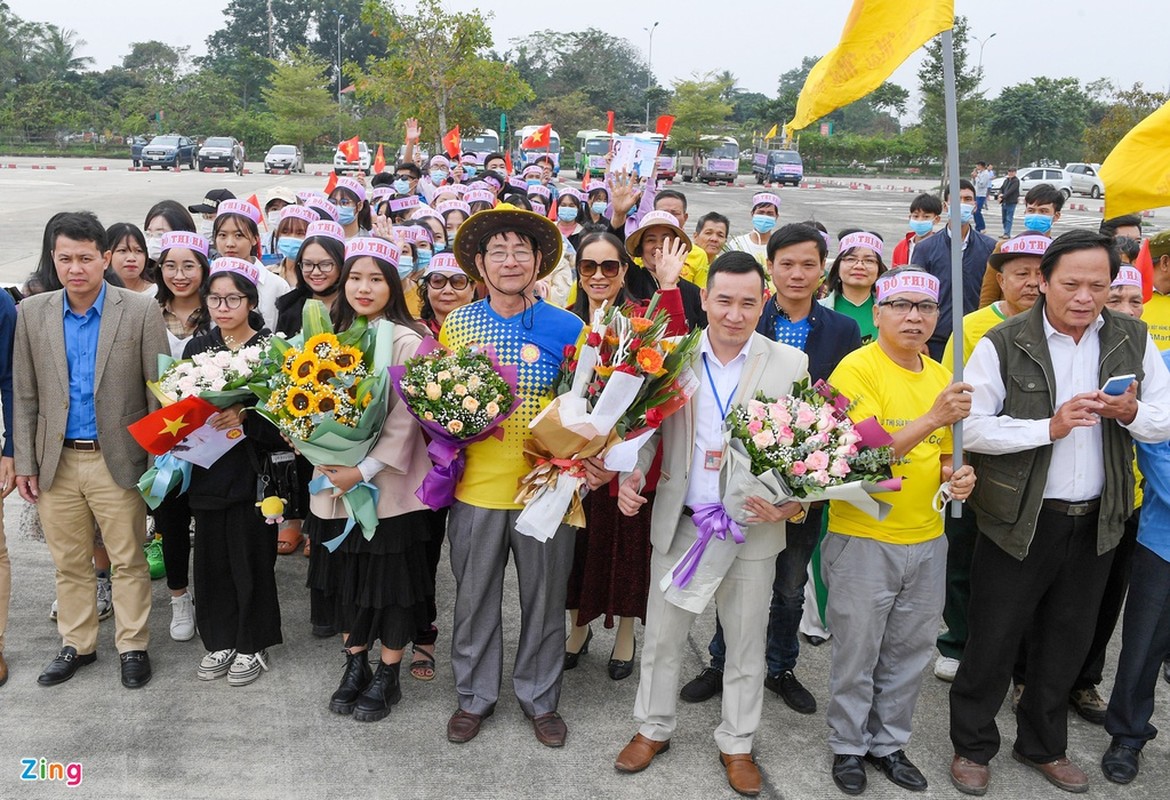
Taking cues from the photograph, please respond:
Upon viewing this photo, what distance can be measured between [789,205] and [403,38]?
15.3 meters

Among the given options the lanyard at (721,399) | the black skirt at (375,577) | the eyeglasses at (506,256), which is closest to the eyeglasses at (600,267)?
the eyeglasses at (506,256)

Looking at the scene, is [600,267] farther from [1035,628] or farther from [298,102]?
[298,102]

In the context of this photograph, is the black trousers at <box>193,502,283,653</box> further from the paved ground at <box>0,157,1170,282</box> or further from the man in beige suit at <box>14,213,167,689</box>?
the paved ground at <box>0,157,1170,282</box>

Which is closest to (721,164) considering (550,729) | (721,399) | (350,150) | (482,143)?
(482,143)

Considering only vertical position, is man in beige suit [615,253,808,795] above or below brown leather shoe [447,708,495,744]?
above

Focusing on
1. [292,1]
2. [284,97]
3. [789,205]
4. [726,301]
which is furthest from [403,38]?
[292,1]

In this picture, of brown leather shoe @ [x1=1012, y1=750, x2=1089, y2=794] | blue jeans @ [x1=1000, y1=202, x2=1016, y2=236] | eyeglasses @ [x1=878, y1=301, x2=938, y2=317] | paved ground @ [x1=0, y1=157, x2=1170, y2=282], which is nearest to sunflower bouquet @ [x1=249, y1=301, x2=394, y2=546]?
eyeglasses @ [x1=878, y1=301, x2=938, y2=317]

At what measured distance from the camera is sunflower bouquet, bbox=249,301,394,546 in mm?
3766

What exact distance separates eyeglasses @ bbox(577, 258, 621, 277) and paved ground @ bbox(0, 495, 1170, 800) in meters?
2.02

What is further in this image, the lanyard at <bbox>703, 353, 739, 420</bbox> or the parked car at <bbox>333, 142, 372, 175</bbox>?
the parked car at <bbox>333, 142, 372, 175</bbox>

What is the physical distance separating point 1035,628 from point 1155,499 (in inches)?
29.2

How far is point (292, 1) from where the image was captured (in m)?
94.9

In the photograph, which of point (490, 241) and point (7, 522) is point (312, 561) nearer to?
point (490, 241)

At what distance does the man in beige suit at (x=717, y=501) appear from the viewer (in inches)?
145
